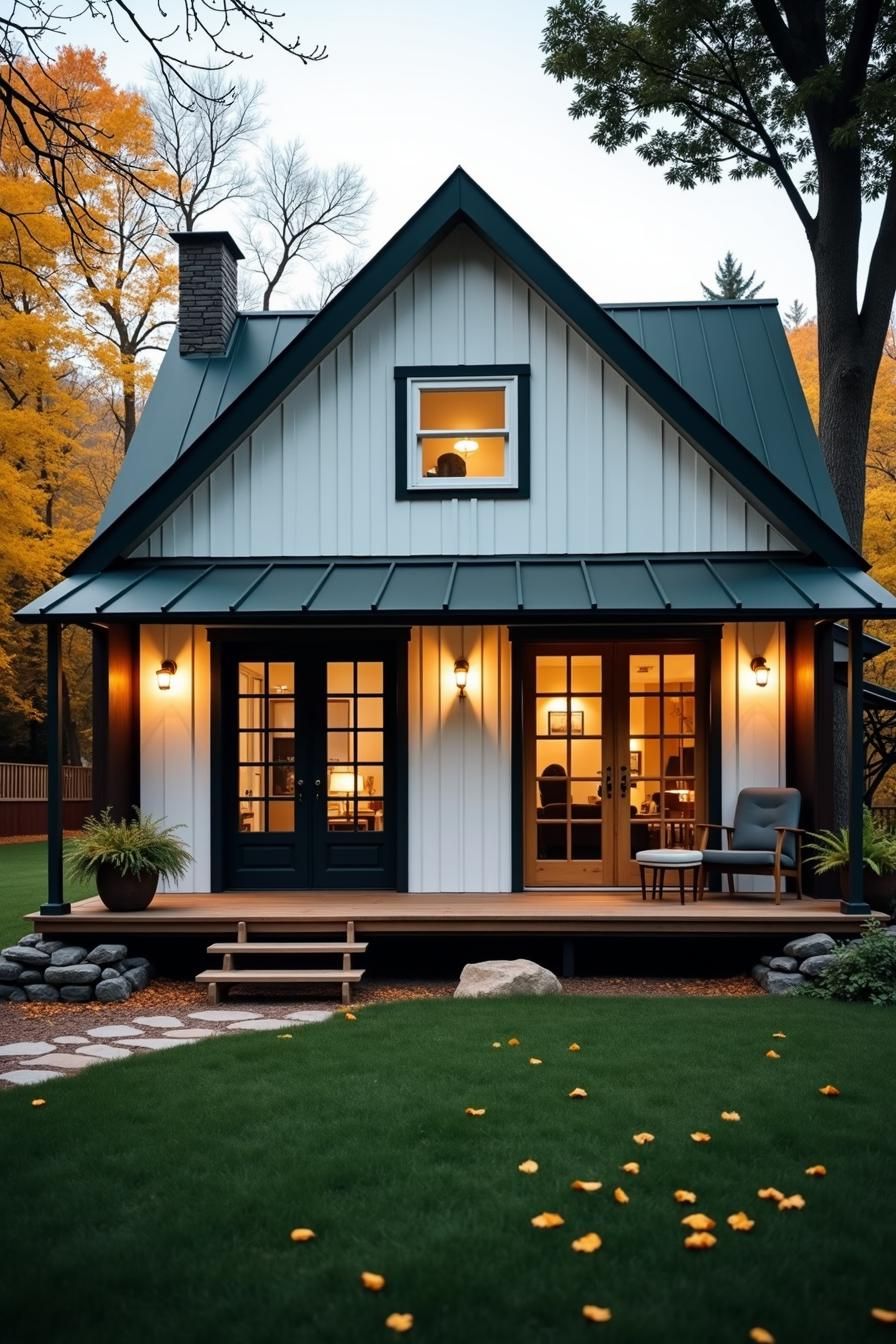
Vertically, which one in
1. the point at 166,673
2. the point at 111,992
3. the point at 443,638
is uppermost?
the point at 443,638

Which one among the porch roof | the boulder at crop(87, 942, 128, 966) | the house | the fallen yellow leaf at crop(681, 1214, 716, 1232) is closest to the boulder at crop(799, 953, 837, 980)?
the house

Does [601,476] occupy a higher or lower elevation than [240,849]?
higher

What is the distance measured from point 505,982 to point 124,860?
2.83 meters

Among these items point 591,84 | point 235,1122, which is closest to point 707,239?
point 591,84

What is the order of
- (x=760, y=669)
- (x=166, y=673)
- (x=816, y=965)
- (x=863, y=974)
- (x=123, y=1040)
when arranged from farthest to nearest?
(x=166, y=673), (x=760, y=669), (x=816, y=965), (x=863, y=974), (x=123, y=1040)

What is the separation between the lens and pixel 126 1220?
3613mm

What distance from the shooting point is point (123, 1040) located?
21.0 ft

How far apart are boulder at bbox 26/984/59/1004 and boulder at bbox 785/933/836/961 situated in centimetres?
479

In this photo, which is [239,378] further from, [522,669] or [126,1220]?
[126,1220]

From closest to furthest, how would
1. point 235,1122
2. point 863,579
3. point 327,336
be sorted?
point 235,1122, point 863,579, point 327,336

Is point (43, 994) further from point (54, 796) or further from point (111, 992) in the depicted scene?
point (54, 796)

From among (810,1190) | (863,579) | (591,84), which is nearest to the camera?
(810,1190)

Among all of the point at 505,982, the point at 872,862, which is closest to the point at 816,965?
Answer: the point at 872,862

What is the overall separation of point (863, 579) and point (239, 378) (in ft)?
19.0
